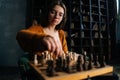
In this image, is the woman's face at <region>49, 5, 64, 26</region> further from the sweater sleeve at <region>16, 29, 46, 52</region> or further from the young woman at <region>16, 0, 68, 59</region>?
the sweater sleeve at <region>16, 29, 46, 52</region>

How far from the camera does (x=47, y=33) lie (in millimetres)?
1457

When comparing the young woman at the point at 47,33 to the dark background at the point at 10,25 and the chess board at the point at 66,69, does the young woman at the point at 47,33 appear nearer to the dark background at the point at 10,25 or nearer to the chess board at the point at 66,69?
the chess board at the point at 66,69

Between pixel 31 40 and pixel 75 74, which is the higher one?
pixel 31 40

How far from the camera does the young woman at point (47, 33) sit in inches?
31.1

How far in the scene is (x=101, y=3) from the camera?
6227 mm

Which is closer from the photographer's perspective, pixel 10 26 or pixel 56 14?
pixel 56 14

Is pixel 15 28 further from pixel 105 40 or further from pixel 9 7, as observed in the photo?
pixel 105 40

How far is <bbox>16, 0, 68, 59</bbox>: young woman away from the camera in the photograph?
2.60 feet

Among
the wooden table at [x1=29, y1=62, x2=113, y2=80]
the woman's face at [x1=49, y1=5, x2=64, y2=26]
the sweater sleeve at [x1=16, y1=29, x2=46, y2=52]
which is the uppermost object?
the woman's face at [x1=49, y1=5, x2=64, y2=26]

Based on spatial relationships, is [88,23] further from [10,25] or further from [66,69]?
[66,69]

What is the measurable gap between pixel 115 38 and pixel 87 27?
3.83ft

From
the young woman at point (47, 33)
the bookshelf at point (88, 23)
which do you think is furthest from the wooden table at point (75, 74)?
the bookshelf at point (88, 23)

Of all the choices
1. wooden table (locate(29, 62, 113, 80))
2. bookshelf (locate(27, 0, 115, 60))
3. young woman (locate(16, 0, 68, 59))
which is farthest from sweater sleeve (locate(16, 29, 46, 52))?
bookshelf (locate(27, 0, 115, 60))

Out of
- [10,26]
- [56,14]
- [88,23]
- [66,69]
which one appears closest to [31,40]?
[66,69]
